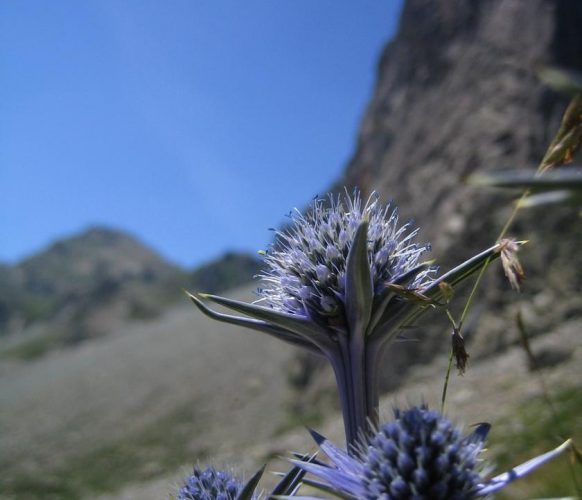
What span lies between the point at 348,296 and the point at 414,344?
13437 mm

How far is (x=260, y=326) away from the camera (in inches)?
62.3

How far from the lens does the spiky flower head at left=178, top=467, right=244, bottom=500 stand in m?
1.54

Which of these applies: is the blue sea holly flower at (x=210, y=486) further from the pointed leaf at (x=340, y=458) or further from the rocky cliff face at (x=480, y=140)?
the rocky cliff face at (x=480, y=140)

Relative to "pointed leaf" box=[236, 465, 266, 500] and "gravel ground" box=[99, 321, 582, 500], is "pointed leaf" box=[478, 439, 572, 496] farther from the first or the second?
"gravel ground" box=[99, 321, 582, 500]

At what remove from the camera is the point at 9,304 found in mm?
98188

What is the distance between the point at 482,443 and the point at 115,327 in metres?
58.7

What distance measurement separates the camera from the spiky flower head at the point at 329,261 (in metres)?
1.68

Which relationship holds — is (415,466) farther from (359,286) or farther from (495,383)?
(495,383)

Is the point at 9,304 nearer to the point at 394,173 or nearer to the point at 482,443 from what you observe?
the point at 394,173

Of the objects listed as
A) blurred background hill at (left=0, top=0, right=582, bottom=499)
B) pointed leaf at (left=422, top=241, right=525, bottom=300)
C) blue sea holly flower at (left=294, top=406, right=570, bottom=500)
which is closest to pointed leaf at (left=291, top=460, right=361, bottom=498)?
blue sea holly flower at (left=294, top=406, right=570, bottom=500)

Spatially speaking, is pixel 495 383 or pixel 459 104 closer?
pixel 495 383

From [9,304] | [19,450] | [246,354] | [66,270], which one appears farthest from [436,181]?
[66,270]

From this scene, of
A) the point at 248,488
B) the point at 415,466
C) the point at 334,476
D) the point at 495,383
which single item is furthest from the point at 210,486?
the point at 495,383

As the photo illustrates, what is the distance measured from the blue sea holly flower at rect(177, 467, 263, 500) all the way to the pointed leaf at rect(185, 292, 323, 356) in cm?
43
